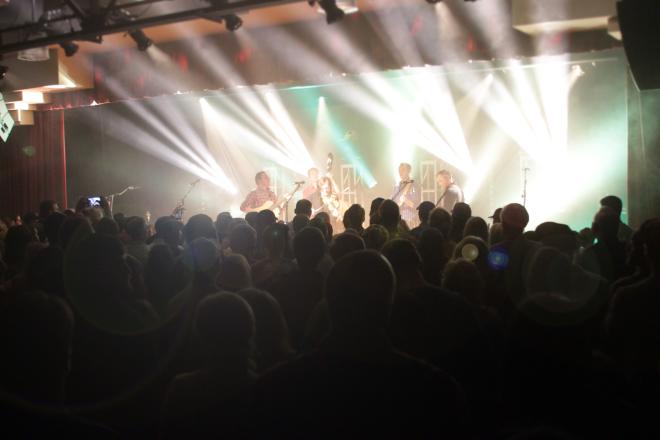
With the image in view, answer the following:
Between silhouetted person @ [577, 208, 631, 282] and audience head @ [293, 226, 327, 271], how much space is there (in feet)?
6.17

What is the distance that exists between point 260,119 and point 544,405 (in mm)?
13793

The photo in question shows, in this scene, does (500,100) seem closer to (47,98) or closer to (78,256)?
(47,98)

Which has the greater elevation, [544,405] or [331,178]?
[331,178]

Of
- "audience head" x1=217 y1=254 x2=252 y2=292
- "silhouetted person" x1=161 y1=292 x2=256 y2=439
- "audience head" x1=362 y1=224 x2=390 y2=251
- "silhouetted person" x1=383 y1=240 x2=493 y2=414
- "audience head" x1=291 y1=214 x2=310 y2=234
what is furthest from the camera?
"audience head" x1=291 y1=214 x2=310 y2=234

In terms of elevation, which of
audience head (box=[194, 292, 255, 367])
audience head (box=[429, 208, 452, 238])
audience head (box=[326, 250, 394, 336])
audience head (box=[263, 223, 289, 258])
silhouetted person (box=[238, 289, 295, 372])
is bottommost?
silhouetted person (box=[238, 289, 295, 372])

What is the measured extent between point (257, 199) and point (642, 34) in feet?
31.0

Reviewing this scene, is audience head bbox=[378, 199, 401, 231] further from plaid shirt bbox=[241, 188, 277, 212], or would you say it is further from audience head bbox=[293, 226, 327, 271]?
plaid shirt bbox=[241, 188, 277, 212]

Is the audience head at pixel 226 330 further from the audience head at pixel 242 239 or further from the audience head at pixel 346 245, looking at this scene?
the audience head at pixel 242 239

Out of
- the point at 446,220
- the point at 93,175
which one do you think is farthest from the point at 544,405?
the point at 93,175

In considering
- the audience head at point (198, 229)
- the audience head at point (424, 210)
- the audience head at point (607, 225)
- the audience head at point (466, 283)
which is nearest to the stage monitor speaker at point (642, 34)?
the audience head at point (607, 225)

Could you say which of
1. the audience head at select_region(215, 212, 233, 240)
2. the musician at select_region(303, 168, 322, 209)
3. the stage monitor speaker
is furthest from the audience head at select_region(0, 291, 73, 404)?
the musician at select_region(303, 168, 322, 209)

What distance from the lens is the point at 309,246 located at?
12.3 ft

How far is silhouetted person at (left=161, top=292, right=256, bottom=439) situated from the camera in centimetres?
212

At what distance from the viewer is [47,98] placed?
507 inches
